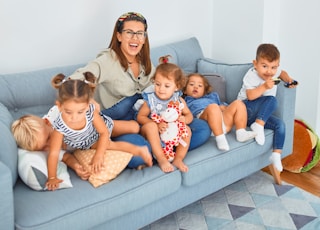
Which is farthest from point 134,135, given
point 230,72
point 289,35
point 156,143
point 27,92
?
point 289,35

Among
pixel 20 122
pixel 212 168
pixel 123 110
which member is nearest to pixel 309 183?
pixel 212 168

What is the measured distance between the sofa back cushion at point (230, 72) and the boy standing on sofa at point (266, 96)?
15 centimetres

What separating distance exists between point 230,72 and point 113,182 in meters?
1.28

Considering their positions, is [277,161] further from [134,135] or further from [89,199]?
[89,199]

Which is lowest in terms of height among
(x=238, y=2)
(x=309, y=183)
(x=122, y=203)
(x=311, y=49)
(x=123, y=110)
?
(x=309, y=183)

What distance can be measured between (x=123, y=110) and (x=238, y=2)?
1401mm

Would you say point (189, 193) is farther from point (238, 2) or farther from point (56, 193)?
point (238, 2)

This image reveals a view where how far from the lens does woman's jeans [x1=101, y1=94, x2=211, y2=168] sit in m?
2.14

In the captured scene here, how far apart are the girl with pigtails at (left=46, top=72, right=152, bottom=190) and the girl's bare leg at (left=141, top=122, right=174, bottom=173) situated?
0.05 meters

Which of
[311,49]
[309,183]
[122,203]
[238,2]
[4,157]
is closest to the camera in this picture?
[4,157]

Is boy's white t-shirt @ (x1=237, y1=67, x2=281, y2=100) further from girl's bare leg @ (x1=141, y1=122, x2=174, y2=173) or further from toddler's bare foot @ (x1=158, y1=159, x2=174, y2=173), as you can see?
toddler's bare foot @ (x1=158, y1=159, x2=174, y2=173)

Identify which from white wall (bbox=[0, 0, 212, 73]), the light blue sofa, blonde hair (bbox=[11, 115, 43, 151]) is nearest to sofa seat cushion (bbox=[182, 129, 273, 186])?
the light blue sofa

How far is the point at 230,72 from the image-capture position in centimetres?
286

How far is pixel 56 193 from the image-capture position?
5.99 feet
